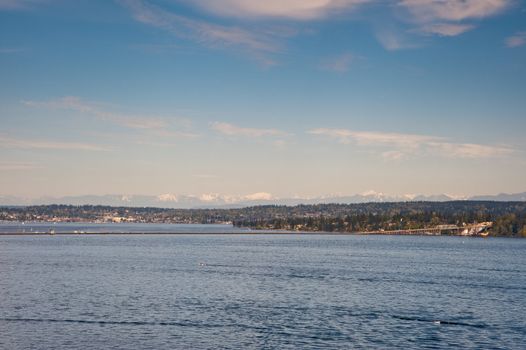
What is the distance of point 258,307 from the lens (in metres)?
79.1

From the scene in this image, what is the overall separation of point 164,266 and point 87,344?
79807mm

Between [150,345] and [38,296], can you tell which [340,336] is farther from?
[38,296]

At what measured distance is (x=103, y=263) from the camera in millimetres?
144875

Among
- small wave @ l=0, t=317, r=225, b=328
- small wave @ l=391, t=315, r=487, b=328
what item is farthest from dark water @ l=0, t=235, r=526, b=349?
small wave @ l=391, t=315, r=487, b=328

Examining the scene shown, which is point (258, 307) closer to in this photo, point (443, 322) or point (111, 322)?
point (111, 322)

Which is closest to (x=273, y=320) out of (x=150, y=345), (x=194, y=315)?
(x=194, y=315)

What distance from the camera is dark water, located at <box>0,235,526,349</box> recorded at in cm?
6112

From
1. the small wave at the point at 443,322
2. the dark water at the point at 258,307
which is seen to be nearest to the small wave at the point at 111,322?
the dark water at the point at 258,307

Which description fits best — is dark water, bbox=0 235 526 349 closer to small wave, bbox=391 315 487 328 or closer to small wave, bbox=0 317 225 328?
small wave, bbox=0 317 225 328

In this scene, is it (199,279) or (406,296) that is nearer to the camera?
(406,296)

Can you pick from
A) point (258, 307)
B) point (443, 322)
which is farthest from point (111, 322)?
point (443, 322)

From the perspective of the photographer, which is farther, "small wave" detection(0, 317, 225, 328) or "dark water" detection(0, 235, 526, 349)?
"small wave" detection(0, 317, 225, 328)

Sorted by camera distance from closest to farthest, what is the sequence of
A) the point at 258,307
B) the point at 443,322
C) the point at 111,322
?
1. the point at 111,322
2. the point at 443,322
3. the point at 258,307

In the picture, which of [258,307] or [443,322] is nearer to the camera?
[443,322]
